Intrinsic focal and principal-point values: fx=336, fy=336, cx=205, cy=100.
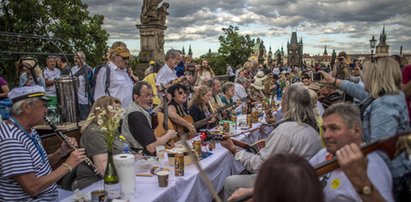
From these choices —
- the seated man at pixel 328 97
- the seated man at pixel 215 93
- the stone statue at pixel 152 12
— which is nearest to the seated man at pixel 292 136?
the seated man at pixel 215 93

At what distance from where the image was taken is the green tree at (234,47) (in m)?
34.1

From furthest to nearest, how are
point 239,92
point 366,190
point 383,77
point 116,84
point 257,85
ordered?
point 257,85 → point 239,92 → point 116,84 → point 383,77 → point 366,190

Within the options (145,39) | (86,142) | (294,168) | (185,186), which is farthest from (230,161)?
(145,39)

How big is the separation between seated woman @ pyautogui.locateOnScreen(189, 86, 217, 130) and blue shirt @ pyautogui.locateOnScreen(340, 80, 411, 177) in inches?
128

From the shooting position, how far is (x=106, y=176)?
96.7 inches

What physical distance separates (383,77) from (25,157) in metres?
2.82

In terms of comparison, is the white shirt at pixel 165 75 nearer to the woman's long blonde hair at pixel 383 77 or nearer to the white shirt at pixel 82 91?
the white shirt at pixel 82 91

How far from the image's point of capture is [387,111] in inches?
A: 101

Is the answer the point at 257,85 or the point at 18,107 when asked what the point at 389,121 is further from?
the point at 257,85

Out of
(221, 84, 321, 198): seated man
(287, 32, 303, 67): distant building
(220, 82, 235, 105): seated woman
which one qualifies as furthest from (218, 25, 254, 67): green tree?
(287, 32, 303, 67): distant building

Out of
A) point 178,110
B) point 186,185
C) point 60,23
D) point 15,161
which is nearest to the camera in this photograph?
point 15,161

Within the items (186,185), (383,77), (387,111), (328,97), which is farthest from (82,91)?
(387,111)

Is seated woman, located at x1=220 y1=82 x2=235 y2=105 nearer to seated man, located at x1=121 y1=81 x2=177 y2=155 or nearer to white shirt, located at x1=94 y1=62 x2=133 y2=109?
white shirt, located at x1=94 y1=62 x2=133 y2=109

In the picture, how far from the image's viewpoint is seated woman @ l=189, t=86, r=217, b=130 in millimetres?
5812
